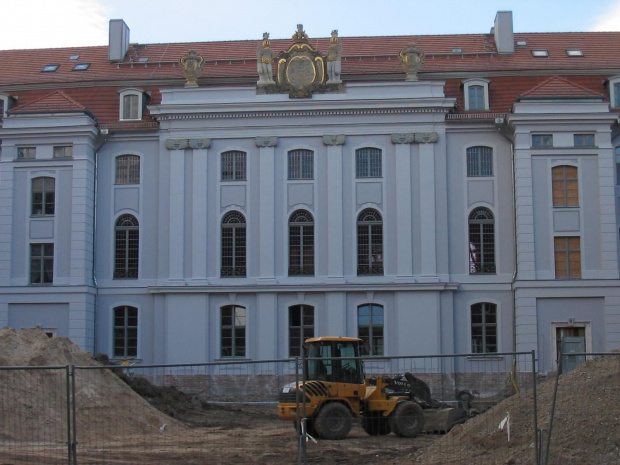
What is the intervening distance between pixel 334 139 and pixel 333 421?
1694 cm

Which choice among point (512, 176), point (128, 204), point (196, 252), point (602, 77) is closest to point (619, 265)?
point (512, 176)

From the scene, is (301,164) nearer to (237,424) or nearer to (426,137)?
(426,137)

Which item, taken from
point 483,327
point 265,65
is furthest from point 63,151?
point 483,327

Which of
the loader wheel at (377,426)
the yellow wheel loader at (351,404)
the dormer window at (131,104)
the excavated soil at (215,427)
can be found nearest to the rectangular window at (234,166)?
the dormer window at (131,104)

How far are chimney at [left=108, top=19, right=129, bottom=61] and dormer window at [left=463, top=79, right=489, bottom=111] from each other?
1507 cm

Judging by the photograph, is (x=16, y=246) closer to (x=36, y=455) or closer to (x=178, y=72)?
(x=178, y=72)

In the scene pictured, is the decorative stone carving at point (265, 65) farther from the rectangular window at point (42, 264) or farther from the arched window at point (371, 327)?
the rectangular window at point (42, 264)

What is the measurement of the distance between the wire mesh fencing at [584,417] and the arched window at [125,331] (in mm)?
Answer: 22830

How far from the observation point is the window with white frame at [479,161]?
37312 millimetres

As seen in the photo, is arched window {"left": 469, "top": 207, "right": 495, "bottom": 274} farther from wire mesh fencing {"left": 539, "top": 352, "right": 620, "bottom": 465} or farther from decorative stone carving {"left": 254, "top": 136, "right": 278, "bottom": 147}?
wire mesh fencing {"left": 539, "top": 352, "right": 620, "bottom": 465}

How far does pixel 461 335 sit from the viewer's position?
36344mm

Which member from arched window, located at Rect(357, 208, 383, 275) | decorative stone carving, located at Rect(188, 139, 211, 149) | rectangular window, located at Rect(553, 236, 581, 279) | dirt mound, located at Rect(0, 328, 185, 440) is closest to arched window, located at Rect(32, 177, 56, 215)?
decorative stone carving, located at Rect(188, 139, 211, 149)

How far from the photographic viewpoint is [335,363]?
22.6 m

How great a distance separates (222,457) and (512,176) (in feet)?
67.9
